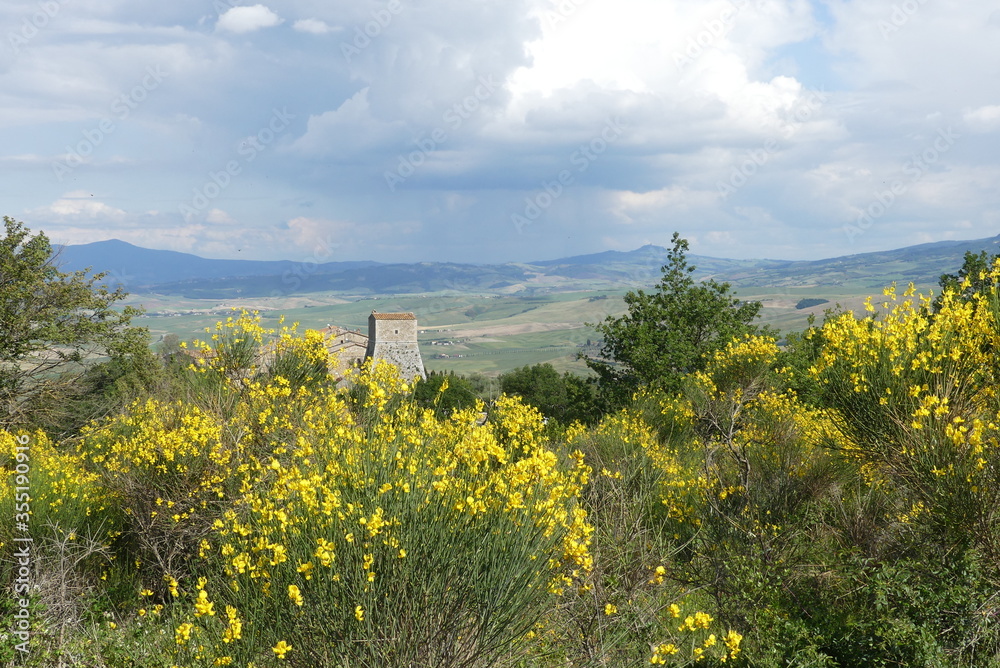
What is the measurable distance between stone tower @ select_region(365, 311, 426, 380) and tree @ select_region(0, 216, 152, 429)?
42.8 metres

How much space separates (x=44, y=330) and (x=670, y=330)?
2514cm

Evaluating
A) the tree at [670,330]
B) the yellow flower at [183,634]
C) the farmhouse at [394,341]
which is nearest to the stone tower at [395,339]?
the farmhouse at [394,341]

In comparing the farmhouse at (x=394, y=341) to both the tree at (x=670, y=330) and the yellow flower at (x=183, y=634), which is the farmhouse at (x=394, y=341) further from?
the yellow flower at (x=183, y=634)

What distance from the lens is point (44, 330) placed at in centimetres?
2258

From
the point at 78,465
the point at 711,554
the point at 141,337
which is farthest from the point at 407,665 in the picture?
the point at 141,337

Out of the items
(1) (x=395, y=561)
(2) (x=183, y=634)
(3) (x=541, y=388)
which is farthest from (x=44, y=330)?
(3) (x=541, y=388)

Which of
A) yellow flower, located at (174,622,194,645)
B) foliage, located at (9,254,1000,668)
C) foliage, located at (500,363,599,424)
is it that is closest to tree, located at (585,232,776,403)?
foliage, located at (9,254,1000,668)

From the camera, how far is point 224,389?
1069 centimetres

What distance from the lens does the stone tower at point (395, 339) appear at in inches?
2694

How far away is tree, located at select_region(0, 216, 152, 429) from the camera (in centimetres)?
2230

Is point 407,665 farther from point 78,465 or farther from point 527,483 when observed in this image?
point 78,465

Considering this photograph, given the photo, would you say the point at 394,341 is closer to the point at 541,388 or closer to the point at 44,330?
the point at 541,388

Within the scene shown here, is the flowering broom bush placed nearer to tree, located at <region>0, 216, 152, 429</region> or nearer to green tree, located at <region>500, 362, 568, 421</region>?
tree, located at <region>0, 216, 152, 429</region>

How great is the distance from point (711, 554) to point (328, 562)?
6548 millimetres
